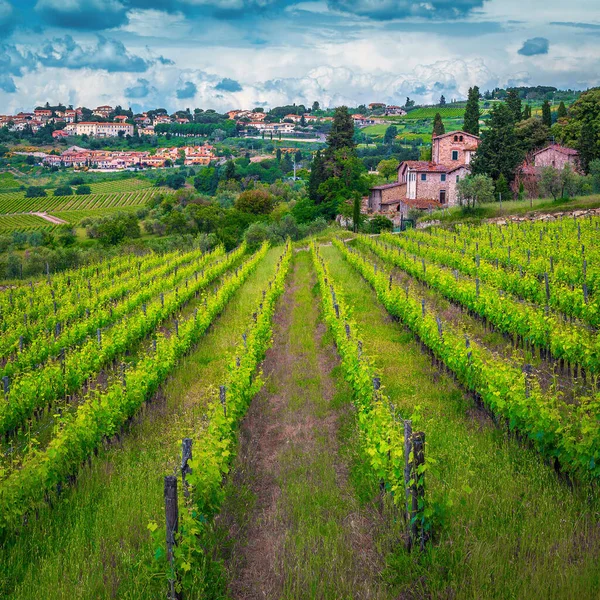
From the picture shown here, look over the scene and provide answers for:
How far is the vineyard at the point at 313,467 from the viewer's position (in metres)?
5.13

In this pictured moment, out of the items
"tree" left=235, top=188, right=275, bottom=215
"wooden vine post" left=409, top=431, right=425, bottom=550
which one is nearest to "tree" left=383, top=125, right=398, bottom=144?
"tree" left=235, top=188, right=275, bottom=215

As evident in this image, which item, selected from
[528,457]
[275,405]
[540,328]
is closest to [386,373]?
[275,405]

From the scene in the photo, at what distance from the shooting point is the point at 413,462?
5.43 metres

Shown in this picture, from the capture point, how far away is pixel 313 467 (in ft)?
24.5

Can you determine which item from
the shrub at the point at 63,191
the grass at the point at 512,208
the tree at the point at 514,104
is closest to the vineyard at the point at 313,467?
the grass at the point at 512,208

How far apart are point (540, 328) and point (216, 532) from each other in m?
7.92

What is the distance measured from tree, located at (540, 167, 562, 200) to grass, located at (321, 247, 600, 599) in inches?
1398

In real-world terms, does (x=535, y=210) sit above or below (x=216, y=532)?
above

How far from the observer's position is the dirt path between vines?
527cm

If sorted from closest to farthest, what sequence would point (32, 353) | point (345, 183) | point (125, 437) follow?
1. point (125, 437)
2. point (32, 353)
3. point (345, 183)

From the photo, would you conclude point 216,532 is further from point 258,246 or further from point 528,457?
point 258,246

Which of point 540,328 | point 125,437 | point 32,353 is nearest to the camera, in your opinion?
point 125,437

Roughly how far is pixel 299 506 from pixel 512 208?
3818 centimetres

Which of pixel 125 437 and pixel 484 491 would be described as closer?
pixel 484 491
